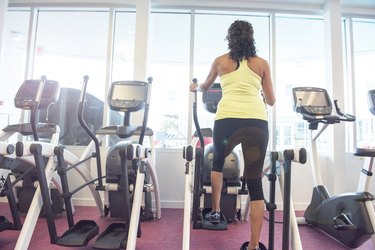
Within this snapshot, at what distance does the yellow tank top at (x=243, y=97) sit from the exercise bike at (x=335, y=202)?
3.46 ft

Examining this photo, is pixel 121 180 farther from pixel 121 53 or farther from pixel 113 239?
pixel 121 53

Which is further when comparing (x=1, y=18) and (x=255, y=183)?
(x=1, y=18)

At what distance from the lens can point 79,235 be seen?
1905mm

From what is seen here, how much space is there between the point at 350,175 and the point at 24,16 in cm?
585

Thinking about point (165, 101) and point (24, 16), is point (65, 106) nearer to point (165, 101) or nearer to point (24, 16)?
point (165, 101)

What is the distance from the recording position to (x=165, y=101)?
4000mm

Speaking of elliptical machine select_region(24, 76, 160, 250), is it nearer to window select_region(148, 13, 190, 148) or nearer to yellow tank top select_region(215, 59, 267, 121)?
Result: yellow tank top select_region(215, 59, 267, 121)

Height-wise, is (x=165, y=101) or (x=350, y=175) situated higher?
(x=165, y=101)

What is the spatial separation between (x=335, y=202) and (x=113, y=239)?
6.68 feet


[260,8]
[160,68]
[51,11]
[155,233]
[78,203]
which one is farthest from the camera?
[160,68]

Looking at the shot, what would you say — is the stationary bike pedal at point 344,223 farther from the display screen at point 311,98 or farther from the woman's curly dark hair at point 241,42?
the woman's curly dark hair at point 241,42

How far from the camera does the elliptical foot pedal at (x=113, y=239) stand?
1.79 metres

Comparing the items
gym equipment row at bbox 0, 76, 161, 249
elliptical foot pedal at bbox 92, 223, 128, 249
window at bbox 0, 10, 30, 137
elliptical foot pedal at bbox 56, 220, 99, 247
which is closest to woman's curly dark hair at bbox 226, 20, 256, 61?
gym equipment row at bbox 0, 76, 161, 249

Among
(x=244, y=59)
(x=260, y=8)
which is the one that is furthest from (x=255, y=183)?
(x=260, y=8)
